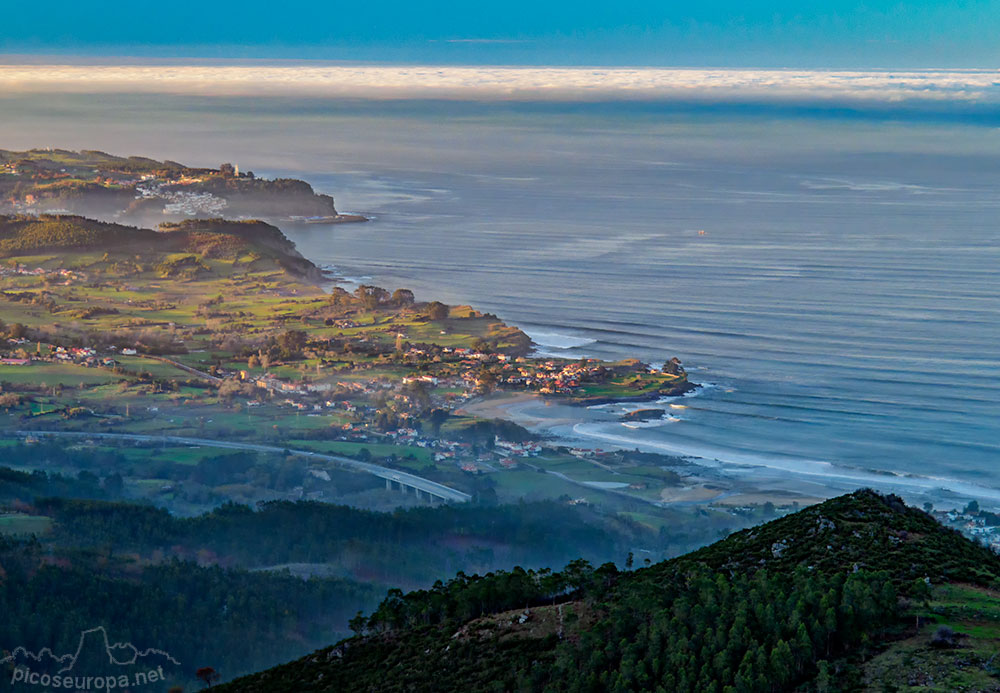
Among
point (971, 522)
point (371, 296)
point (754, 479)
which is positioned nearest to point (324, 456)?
point (754, 479)

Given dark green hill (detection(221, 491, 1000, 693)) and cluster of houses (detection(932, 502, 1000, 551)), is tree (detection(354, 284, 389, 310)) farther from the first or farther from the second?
dark green hill (detection(221, 491, 1000, 693))

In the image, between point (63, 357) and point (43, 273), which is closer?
point (63, 357)

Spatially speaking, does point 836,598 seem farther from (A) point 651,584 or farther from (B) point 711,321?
(B) point 711,321

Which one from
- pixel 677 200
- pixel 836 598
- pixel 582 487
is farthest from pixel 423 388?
pixel 677 200

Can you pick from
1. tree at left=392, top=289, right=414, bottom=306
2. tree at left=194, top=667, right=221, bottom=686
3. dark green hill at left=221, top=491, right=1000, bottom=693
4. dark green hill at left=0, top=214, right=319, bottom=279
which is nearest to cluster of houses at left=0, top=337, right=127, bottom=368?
tree at left=392, top=289, right=414, bottom=306
